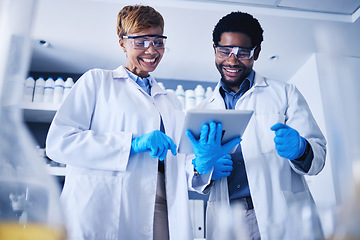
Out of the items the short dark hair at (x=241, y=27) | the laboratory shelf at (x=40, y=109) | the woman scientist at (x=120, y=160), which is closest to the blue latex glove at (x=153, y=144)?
the woman scientist at (x=120, y=160)

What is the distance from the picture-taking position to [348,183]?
345 mm

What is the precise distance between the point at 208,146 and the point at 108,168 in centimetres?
40

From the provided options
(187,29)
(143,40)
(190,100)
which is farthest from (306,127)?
(190,100)

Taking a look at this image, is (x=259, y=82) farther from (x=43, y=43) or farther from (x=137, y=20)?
(x=43, y=43)

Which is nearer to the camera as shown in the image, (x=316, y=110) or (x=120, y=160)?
(x=120, y=160)

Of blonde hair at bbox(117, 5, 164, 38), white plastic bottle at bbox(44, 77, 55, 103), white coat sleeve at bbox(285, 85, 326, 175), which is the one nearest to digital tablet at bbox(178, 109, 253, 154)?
white coat sleeve at bbox(285, 85, 326, 175)

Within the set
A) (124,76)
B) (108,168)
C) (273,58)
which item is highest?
(273,58)

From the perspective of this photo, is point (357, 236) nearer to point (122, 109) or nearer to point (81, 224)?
point (81, 224)

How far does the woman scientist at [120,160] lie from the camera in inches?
48.8

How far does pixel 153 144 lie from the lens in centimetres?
127

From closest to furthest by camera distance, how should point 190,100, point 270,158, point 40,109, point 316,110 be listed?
point 270,158 < point 40,109 < point 316,110 < point 190,100

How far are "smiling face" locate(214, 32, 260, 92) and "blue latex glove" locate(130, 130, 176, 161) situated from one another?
1.76 feet

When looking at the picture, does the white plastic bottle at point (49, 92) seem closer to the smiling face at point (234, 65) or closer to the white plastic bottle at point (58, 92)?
the white plastic bottle at point (58, 92)

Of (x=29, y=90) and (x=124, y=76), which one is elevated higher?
(x=29, y=90)
